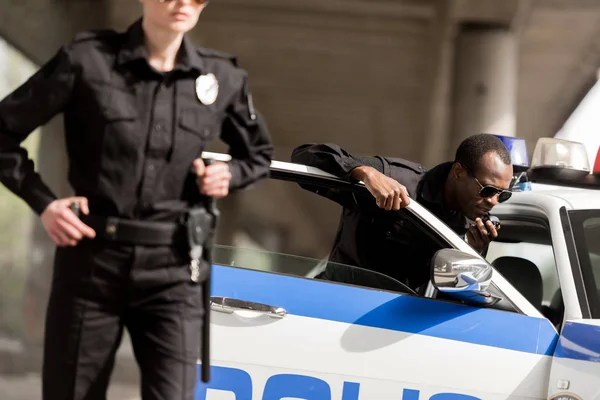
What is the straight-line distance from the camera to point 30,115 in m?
1.93

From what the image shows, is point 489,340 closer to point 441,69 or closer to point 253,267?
point 253,267

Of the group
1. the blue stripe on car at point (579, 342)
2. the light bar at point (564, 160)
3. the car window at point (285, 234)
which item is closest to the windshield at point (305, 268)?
the car window at point (285, 234)

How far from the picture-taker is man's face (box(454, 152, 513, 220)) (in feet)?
11.1

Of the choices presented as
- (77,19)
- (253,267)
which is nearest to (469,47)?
(77,19)

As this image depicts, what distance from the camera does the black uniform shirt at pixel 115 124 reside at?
6.28ft

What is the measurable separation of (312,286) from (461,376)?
0.50 meters

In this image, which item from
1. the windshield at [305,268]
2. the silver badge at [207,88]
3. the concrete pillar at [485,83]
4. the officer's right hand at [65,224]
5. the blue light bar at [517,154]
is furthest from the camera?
the concrete pillar at [485,83]

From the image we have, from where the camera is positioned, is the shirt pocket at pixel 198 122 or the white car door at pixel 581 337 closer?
the shirt pocket at pixel 198 122

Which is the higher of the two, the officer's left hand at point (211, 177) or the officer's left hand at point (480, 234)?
the officer's left hand at point (480, 234)

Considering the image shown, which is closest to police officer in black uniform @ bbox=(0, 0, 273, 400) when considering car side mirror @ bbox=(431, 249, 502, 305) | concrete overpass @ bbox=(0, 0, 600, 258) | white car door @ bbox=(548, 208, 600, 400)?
car side mirror @ bbox=(431, 249, 502, 305)

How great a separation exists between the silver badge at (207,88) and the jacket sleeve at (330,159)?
1.16 meters

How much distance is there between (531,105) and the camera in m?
15.0

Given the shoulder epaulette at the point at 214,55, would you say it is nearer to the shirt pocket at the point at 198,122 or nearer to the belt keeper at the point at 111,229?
the shirt pocket at the point at 198,122

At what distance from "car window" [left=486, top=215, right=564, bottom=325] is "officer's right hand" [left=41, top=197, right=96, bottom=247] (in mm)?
2162
